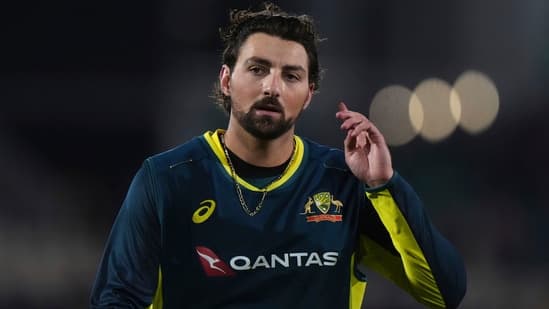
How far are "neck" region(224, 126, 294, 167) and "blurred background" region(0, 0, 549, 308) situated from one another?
5.42m

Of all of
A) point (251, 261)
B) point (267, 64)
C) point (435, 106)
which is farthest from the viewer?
point (435, 106)

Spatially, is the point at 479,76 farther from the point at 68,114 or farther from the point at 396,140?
the point at 68,114

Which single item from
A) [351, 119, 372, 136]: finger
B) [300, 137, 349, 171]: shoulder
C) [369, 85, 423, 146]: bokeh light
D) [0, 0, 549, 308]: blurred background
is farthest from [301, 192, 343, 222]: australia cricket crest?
[369, 85, 423, 146]: bokeh light

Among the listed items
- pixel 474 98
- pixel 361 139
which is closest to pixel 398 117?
pixel 474 98

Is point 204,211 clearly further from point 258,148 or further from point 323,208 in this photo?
point 323,208

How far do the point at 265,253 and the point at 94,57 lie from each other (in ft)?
35.2

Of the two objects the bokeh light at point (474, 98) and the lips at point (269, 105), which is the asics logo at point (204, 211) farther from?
the bokeh light at point (474, 98)

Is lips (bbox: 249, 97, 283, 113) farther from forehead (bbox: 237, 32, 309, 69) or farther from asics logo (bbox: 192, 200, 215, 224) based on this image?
asics logo (bbox: 192, 200, 215, 224)

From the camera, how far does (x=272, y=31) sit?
310 cm

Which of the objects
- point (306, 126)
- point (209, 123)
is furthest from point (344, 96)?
point (209, 123)

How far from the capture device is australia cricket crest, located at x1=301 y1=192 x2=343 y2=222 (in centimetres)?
302

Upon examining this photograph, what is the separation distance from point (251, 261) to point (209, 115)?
295 inches

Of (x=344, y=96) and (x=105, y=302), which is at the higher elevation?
(x=344, y=96)

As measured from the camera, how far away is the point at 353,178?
3.09 m
